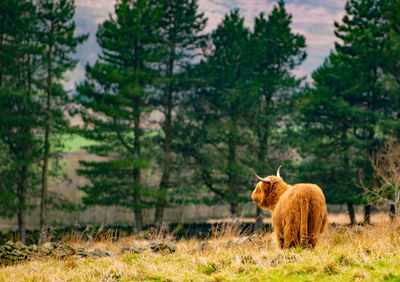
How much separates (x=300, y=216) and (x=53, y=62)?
20.9 meters

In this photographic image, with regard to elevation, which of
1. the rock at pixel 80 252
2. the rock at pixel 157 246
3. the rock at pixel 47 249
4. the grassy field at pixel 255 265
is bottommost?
the rock at pixel 47 249

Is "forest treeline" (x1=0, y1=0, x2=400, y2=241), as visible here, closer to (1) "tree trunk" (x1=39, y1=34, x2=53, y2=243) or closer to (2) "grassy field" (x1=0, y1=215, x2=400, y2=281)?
(1) "tree trunk" (x1=39, y1=34, x2=53, y2=243)

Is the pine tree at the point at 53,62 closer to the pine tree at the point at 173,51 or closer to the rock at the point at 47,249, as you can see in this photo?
the pine tree at the point at 173,51

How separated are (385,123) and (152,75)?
42.0ft

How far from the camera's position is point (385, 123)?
23031 mm

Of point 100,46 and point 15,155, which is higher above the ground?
point 100,46

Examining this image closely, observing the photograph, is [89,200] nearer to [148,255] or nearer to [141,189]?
[141,189]

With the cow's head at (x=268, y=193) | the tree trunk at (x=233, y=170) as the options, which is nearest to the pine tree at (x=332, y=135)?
the tree trunk at (x=233, y=170)

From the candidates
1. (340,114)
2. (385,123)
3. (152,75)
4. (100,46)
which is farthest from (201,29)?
(385,123)

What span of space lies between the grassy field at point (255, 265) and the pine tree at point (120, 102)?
15.6 metres

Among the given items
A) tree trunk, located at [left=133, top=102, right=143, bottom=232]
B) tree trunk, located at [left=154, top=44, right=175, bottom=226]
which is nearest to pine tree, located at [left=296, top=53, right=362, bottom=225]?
tree trunk, located at [left=154, top=44, right=175, bottom=226]

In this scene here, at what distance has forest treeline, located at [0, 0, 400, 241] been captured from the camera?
24188 mm

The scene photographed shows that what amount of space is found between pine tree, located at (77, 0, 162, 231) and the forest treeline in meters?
0.08

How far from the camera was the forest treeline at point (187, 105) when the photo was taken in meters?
24.2
